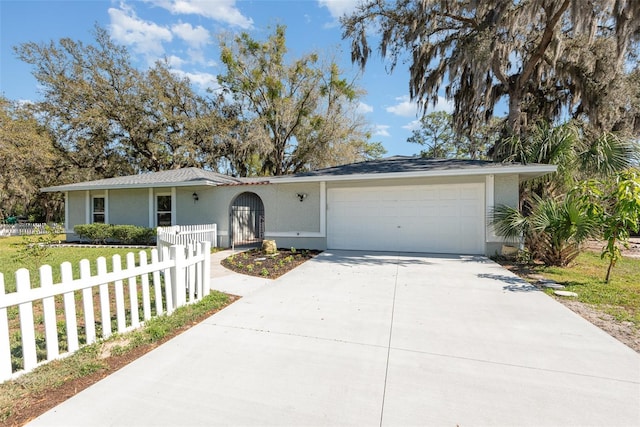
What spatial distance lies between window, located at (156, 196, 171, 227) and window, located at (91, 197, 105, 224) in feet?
10.3

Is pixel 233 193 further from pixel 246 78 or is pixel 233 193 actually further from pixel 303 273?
pixel 246 78

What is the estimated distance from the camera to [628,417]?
6.57 feet

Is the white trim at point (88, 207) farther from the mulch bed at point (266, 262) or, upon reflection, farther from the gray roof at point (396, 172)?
the mulch bed at point (266, 262)

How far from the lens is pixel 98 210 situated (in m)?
13.5

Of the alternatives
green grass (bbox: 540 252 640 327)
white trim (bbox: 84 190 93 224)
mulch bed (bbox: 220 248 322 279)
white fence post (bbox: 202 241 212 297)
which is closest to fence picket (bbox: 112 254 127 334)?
white fence post (bbox: 202 241 212 297)

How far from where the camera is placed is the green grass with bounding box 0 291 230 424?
2.15 metres

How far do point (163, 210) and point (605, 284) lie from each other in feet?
46.4

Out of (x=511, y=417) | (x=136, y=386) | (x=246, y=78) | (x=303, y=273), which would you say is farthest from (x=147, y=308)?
(x=246, y=78)

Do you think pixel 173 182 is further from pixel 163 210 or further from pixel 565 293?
pixel 565 293

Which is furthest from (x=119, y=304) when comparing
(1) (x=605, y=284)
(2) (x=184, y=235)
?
(1) (x=605, y=284)

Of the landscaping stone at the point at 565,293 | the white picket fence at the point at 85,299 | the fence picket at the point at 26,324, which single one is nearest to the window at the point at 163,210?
the white picket fence at the point at 85,299

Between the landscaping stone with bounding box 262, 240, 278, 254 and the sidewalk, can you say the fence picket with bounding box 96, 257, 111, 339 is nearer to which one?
the sidewalk

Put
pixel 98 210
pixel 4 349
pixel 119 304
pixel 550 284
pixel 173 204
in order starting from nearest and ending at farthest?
pixel 4 349, pixel 119 304, pixel 550 284, pixel 173 204, pixel 98 210

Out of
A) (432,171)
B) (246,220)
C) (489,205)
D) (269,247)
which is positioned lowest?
(269,247)
